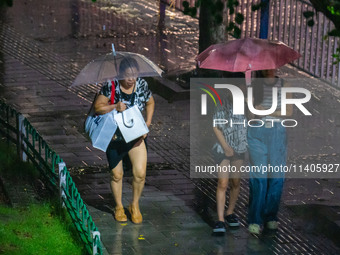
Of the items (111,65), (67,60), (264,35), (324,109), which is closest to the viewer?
(111,65)

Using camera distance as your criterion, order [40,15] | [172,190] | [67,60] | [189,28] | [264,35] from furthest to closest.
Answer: [40,15] < [189,28] < [67,60] < [264,35] < [172,190]

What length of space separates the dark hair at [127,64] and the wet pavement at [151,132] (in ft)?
5.55

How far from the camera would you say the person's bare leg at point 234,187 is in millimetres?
8312

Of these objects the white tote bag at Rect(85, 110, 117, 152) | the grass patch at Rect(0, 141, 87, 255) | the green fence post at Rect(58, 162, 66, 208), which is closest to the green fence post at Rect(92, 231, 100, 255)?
the grass patch at Rect(0, 141, 87, 255)

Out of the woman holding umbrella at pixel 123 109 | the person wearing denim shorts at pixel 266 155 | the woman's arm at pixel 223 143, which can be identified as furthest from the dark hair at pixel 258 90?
the woman holding umbrella at pixel 123 109

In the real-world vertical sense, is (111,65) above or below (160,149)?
above

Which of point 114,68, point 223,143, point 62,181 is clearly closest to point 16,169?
point 62,181

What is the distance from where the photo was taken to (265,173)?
825 cm

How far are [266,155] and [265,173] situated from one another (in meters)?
0.19

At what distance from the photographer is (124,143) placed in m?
8.33

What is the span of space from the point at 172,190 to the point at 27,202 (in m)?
1.81

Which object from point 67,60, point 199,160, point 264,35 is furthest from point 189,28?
point 199,160

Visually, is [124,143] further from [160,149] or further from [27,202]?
[160,149]

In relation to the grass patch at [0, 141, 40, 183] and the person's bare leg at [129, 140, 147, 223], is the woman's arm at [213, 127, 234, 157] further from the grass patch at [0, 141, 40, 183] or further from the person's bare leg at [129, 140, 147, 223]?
the grass patch at [0, 141, 40, 183]
